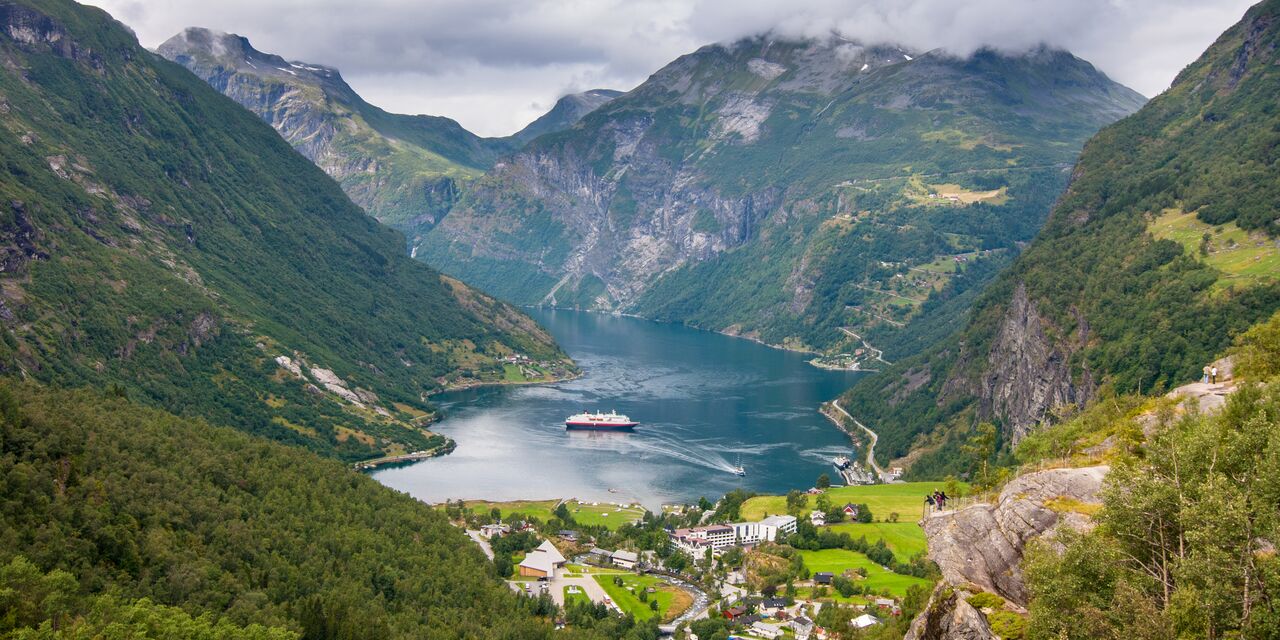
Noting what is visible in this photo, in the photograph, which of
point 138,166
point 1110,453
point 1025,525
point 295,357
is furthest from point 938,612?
point 138,166

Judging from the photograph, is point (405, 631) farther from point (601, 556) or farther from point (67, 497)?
point (601, 556)

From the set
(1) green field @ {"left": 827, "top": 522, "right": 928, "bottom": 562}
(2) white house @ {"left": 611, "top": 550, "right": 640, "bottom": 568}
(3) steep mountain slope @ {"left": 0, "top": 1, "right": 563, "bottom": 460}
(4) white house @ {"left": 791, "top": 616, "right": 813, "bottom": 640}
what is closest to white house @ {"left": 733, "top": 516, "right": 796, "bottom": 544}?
(1) green field @ {"left": 827, "top": 522, "right": 928, "bottom": 562}

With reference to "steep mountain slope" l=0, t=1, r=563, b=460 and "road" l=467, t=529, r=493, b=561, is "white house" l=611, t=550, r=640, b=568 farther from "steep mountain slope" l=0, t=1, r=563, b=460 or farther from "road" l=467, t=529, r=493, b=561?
"steep mountain slope" l=0, t=1, r=563, b=460

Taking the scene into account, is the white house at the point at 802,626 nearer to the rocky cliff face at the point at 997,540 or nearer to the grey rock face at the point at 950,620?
the grey rock face at the point at 950,620

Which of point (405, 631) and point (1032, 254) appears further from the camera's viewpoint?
point (1032, 254)

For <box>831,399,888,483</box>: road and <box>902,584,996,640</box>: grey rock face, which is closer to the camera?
<box>902,584,996,640</box>: grey rock face

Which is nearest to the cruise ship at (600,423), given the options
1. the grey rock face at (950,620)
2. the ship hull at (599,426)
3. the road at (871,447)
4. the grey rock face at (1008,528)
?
the ship hull at (599,426)
